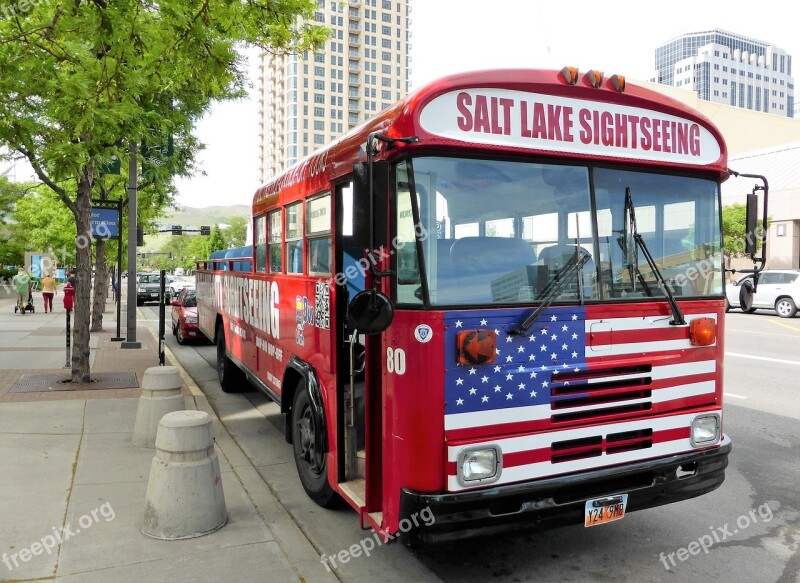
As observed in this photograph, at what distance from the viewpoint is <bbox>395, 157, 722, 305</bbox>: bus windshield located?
11.5 ft

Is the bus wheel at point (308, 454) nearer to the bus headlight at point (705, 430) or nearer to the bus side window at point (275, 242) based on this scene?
the bus side window at point (275, 242)

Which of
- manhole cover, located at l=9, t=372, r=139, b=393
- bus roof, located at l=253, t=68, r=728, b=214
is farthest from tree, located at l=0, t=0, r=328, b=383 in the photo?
bus roof, located at l=253, t=68, r=728, b=214

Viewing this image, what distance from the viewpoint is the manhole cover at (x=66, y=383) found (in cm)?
937

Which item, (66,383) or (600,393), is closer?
(600,393)

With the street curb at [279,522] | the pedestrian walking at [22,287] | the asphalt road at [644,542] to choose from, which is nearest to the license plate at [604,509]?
the asphalt road at [644,542]

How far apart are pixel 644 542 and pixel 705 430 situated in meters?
0.94

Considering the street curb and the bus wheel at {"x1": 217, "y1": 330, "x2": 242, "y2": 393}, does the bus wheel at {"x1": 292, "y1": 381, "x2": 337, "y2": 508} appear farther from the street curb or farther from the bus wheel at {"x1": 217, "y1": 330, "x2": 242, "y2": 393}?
the bus wheel at {"x1": 217, "y1": 330, "x2": 242, "y2": 393}

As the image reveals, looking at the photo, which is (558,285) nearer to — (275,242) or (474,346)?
(474,346)

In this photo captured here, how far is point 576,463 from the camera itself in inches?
147

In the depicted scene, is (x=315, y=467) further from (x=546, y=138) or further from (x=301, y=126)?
(x=301, y=126)

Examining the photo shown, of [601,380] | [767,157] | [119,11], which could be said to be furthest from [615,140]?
[767,157]

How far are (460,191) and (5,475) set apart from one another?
474 centimetres

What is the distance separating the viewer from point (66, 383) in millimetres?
9766

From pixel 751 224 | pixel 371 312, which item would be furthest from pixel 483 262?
pixel 751 224
